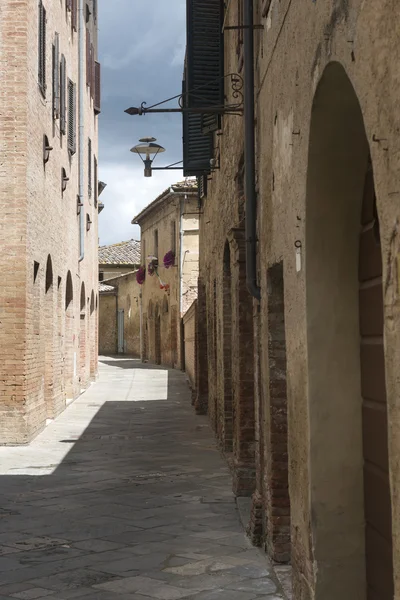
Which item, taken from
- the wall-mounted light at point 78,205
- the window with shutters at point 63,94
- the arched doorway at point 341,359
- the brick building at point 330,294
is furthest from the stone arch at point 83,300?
the arched doorway at point 341,359

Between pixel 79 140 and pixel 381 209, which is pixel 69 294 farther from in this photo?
pixel 381 209

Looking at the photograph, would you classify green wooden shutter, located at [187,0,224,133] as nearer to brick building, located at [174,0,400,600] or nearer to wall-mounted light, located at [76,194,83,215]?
brick building, located at [174,0,400,600]

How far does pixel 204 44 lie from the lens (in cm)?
1144

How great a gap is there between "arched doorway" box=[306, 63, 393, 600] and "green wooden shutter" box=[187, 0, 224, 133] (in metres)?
6.85

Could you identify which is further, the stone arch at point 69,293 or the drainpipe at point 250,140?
the stone arch at point 69,293

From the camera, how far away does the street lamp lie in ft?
49.1

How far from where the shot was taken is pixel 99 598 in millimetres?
Result: 5234

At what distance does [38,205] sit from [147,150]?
2.49 metres

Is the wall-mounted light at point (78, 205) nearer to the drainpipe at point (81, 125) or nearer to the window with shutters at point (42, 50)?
the drainpipe at point (81, 125)

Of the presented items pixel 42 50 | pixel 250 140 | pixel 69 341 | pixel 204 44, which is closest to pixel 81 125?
pixel 69 341

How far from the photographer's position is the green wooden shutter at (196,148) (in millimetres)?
13453

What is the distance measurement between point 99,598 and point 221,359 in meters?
6.09

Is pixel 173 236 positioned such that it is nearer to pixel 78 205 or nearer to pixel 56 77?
pixel 78 205

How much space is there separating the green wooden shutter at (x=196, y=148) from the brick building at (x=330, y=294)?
680 centimetres
